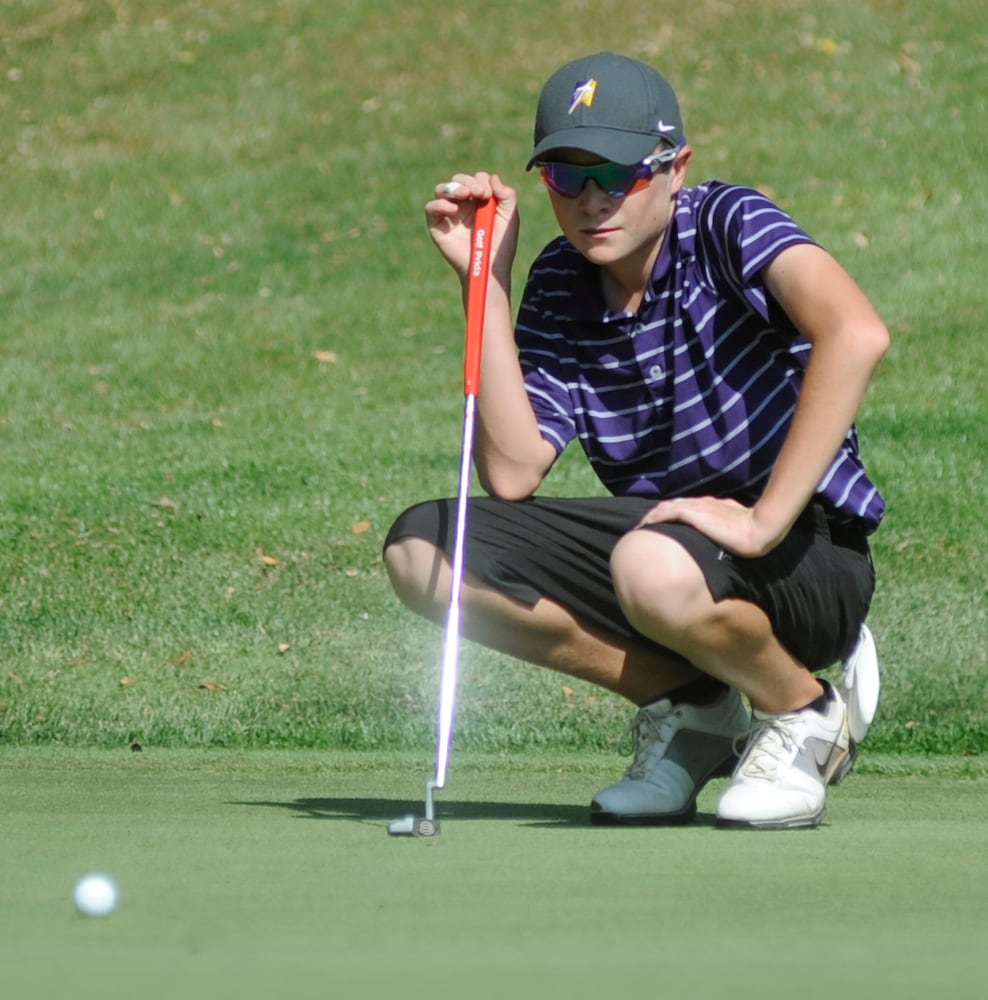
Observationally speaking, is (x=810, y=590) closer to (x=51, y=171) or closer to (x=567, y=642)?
(x=567, y=642)

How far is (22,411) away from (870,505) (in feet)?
21.5

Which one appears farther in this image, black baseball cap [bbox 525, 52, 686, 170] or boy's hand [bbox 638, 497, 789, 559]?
black baseball cap [bbox 525, 52, 686, 170]

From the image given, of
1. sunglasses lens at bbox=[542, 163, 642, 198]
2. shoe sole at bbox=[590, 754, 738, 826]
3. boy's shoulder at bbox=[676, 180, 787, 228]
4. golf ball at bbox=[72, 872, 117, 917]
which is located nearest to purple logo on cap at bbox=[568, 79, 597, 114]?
A: sunglasses lens at bbox=[542, 163, 642, 198]

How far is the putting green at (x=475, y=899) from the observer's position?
6.91ft

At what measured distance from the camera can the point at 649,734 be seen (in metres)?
3.94

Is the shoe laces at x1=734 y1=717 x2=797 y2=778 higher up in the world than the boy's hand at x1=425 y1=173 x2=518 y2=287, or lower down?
lower down

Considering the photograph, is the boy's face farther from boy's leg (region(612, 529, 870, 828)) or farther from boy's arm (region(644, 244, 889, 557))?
boy's leg (region(612, 529, 870, 828))

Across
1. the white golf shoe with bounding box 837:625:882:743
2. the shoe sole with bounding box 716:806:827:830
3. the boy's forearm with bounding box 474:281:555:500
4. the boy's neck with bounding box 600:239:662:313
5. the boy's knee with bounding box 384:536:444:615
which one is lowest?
the shoe sole with bounding box 716:806:827:830

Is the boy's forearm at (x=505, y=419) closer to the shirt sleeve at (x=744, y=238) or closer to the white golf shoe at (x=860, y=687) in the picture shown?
the shirt sleeve at (x=744, y=238)

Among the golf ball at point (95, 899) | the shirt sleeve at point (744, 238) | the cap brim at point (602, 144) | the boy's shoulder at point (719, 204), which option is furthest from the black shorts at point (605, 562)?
the golf ball at point (95, 899)

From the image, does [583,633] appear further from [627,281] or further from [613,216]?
[613,216]

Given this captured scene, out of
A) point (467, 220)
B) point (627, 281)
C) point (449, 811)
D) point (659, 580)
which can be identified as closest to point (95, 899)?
point (659, 580)

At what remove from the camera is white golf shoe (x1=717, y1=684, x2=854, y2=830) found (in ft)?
A: 11.8

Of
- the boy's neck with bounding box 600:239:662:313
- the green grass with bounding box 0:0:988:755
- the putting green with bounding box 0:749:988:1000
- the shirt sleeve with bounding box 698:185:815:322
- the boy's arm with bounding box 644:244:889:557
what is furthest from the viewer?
the green grass with bounding box 0:0:988:755
